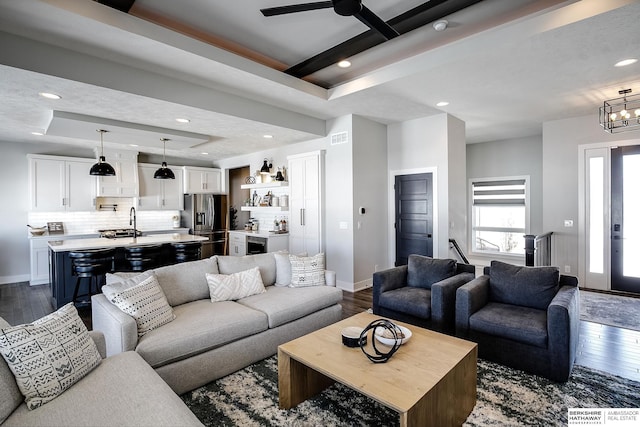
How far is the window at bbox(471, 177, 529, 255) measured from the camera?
293 inches

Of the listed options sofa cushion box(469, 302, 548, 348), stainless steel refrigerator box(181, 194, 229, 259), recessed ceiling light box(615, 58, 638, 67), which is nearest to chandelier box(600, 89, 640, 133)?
recessed ceiling light box(615, 58, 638, 67)

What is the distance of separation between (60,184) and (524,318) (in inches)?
326

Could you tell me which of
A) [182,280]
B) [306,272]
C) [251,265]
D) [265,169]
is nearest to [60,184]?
[265,169]

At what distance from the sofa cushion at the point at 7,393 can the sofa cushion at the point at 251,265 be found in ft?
6.69

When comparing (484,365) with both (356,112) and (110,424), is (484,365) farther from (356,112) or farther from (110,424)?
(356,112)

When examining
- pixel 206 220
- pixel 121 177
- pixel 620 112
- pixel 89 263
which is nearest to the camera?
pixel 620 112

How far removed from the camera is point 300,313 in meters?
3.31

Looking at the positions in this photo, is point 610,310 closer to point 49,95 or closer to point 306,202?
point 306,202

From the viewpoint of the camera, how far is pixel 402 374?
6.40ft

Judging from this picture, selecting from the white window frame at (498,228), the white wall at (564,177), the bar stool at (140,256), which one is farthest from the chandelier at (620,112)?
the bar stool at (140,256)

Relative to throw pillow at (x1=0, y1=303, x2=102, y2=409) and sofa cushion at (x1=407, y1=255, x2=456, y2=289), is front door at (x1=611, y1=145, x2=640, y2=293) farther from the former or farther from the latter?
throw pillow at (x1=0, y1=303, x2=102, y2=409)

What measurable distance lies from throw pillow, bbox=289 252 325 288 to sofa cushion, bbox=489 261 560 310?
1.88 metres

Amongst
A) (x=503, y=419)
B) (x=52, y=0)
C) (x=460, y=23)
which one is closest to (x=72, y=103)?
(x=52, y=0)

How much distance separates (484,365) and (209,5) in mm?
4079
